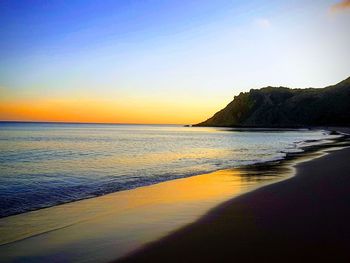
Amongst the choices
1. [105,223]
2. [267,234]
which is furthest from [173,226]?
[267,234]

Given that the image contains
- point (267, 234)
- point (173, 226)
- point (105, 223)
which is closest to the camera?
point (267, 234)

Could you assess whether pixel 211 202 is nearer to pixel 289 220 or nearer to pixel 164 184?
pixel 289 220

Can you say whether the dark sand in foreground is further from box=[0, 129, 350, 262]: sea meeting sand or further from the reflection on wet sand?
the reflection on wet sand

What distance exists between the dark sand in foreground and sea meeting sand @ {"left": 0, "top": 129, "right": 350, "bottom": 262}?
0.8 inches

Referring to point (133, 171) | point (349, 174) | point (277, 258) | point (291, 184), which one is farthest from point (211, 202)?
point (133, 171)

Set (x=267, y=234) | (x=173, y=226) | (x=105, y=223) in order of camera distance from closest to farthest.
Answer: (x=267, y=234) → (x=173, y=226) → (x=105, y=223)

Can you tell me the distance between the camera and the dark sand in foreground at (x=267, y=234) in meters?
6.54

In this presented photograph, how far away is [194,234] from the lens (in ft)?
26.5

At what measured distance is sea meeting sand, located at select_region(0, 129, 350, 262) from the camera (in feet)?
22.6

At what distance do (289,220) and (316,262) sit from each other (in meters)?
2.92

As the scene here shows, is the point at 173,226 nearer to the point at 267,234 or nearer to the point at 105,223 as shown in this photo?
the point at 105,223

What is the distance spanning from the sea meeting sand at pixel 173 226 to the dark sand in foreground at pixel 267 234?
19mm

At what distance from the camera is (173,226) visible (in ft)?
29.3

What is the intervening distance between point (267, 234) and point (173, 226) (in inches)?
89.9
